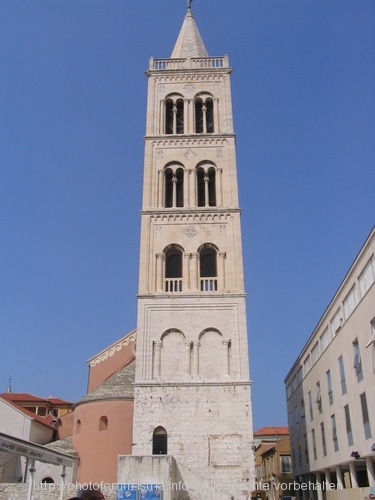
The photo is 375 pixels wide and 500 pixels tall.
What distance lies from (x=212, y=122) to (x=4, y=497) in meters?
25.0

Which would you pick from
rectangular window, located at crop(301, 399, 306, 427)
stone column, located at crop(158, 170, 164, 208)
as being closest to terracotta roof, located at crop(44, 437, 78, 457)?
stone column, located at crop(158, 170, 164, 208)

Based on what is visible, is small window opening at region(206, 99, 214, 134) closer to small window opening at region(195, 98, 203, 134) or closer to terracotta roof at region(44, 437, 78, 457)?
small window opening at region(195, 98, 203, 134)

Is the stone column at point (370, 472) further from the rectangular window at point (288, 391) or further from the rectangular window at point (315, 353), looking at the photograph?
the rectangular window at point (288, 391)

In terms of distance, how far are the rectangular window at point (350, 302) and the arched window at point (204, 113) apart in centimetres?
1496

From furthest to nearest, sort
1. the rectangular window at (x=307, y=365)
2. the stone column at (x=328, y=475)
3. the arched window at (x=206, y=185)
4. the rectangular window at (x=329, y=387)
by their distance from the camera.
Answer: the rectangular window at (x=307, y=365)
the arched window at (x=206, y=185)
the stone column at (x=328, y=475)
the rectangular window at (x=329, y=387)

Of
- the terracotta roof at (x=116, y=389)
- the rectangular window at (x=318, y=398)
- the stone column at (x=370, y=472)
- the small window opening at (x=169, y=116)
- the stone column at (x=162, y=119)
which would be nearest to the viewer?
the stone column at (x=370, y=472)

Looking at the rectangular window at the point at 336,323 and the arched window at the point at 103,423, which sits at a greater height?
the rectangular window at the point at 336,323

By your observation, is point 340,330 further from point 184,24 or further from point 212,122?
point 184,24

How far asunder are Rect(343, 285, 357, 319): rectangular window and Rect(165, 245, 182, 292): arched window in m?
8.93

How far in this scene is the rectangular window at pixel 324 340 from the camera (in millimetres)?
29188

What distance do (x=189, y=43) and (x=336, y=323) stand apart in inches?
972

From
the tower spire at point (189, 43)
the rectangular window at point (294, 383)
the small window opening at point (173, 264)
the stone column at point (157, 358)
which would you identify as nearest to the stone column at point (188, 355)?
the stone column at point (157, 358)

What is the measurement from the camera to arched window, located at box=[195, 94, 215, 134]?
112ft

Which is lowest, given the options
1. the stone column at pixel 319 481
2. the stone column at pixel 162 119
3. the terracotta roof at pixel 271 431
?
the stone column at pixel 319 481
